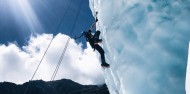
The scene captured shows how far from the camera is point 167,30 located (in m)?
5.83

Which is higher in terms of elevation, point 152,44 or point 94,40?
point 94,40

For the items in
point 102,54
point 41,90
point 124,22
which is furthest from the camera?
point 41,90

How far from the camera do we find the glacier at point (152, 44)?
5387mm

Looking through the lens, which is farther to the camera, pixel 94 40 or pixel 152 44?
pixel 94 40

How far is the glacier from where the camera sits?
5.39m

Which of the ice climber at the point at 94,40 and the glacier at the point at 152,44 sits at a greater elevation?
the ice climber at the point at 94,40

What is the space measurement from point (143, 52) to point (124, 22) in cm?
123

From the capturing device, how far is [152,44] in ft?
19.7

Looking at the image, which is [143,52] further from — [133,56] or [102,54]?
[102,54]

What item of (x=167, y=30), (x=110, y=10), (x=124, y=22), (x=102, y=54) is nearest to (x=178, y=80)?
(x=167, y=30)

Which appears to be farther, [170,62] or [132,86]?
[132,86]

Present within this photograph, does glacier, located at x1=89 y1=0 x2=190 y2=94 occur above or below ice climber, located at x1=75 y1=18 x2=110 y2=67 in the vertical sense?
below

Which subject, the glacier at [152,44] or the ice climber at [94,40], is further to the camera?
the ice climber at [94,40]

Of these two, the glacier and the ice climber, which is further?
the ice climber
